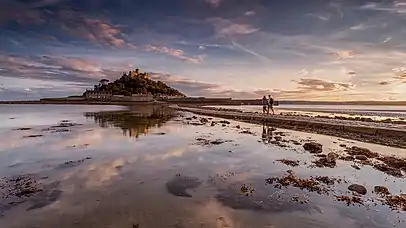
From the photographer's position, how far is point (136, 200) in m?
9.04

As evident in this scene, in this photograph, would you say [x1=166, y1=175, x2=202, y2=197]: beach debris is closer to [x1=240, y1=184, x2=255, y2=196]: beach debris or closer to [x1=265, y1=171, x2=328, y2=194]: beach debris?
[x1=240, y1=184, x2=255, y2=196]: beach debris

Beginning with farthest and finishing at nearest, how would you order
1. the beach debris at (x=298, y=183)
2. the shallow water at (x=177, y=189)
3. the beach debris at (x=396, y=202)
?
the beach debris at (x=298, y=183) < the beach debris at (x=396, y=202) < the shallow water at (x=177, y=189)

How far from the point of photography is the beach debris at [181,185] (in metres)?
9.92

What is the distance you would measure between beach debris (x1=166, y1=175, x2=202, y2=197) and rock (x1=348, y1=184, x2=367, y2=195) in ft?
17.7

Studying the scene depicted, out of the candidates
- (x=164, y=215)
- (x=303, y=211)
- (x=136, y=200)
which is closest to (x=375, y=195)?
(x=303, y=211)

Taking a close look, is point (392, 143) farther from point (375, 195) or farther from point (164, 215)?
point (164, 215)

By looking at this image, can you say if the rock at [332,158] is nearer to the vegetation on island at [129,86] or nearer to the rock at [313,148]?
the rock at [313,148]

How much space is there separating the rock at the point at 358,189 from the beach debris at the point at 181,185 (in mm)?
5405

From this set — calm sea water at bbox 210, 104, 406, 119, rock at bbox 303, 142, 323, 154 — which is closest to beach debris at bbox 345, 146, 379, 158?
rock at bbox 303, 142, 323, 154

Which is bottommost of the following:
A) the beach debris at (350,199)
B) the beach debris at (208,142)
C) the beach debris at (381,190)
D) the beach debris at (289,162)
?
the beach debris at (208,142)

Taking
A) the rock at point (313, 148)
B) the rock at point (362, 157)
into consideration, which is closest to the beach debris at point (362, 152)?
the rock at point (362, 157)

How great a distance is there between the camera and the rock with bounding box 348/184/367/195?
10.0 metres

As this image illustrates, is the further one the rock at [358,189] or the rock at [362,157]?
the rock at [362,157]

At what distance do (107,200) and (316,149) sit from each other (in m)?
13.3
